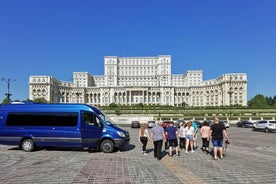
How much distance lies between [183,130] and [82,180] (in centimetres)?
933

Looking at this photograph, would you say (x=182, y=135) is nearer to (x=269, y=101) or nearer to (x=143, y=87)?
(x=143, y=87)

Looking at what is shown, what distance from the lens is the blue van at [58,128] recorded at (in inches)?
585

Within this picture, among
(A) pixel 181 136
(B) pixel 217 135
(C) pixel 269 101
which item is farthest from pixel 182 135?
(C) pixel 269 101

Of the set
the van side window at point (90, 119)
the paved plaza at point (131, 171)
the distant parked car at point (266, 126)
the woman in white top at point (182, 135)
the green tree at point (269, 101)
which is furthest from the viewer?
the green tree at point (269, 101)

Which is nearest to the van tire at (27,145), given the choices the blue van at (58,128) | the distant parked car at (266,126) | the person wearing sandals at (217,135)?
the blue van at (58,128)

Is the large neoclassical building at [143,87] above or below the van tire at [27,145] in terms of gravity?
above

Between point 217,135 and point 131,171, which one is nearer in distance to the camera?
point 131,171

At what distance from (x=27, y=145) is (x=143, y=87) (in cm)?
15305

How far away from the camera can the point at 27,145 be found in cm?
1523

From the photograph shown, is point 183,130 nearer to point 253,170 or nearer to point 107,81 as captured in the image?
point 253,170

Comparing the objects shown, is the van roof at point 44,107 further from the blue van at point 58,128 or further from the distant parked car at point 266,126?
the distant parked car at point 266,126

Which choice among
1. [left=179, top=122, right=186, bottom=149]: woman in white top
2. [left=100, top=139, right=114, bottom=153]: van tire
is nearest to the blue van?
[left=100, top=139, right=114, bottom=153]: van tire

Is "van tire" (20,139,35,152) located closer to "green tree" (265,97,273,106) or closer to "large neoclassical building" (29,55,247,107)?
"large neoclassical building" (29,55,247,107)

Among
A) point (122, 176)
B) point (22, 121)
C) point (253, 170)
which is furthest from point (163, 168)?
point (22, 121)
